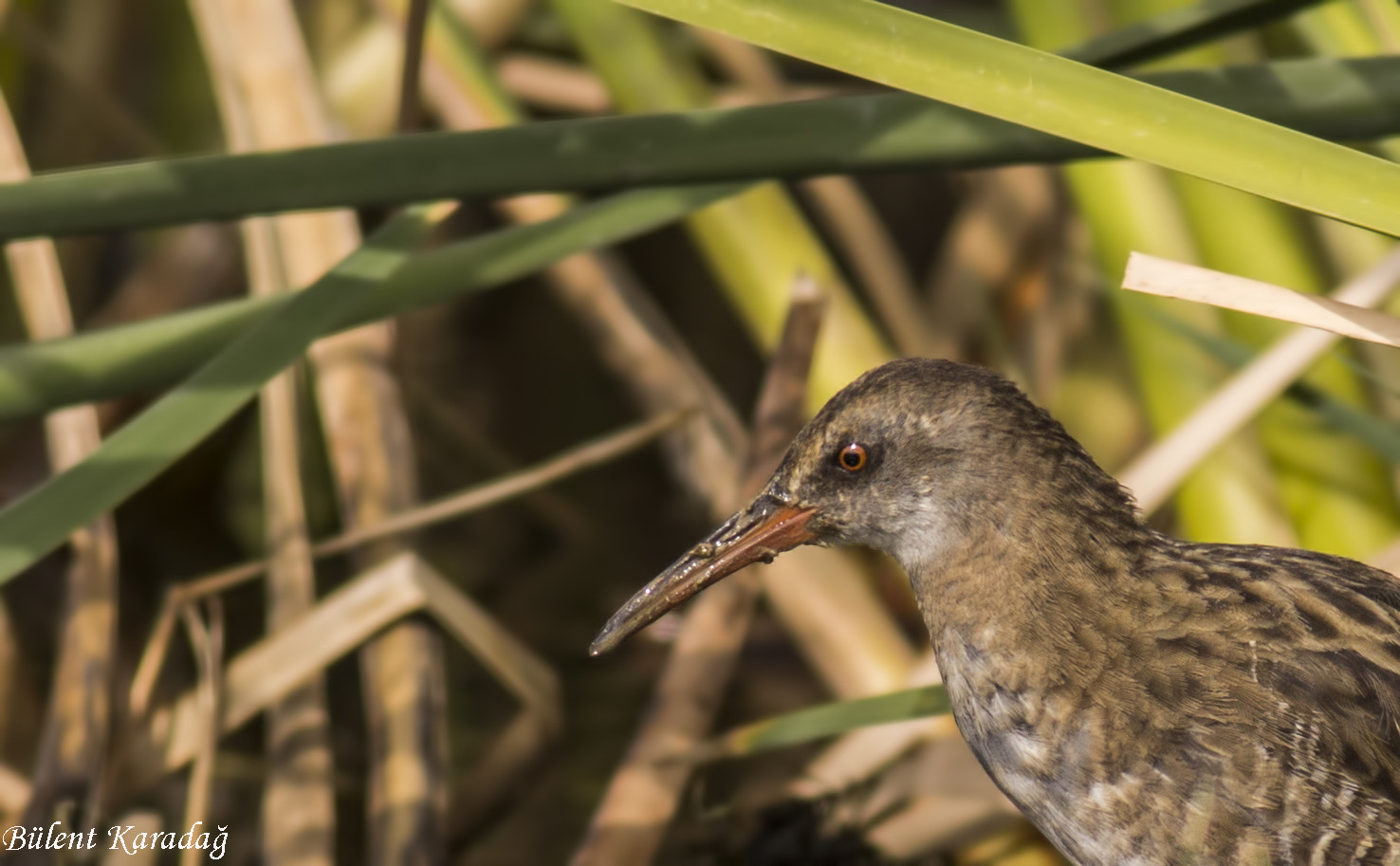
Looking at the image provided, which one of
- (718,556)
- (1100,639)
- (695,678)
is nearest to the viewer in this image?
(1100,639)

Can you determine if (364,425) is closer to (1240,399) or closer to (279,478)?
(279,478)

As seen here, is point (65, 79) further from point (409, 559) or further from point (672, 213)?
point (672, 213)

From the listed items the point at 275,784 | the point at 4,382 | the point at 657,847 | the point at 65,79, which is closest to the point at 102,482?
the point at 4,382

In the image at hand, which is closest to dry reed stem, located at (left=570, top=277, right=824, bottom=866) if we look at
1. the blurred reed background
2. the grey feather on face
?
the blurred reed background

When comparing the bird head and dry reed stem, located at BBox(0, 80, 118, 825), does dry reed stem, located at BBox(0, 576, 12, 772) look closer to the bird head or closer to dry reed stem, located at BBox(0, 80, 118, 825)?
dry reed stem, located at BBox(0, 80, 118, 825)

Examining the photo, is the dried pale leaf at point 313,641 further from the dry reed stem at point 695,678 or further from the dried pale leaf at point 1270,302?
the dried pale leaf at point 1270,302

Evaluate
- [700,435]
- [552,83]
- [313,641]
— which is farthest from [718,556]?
[552,83]
